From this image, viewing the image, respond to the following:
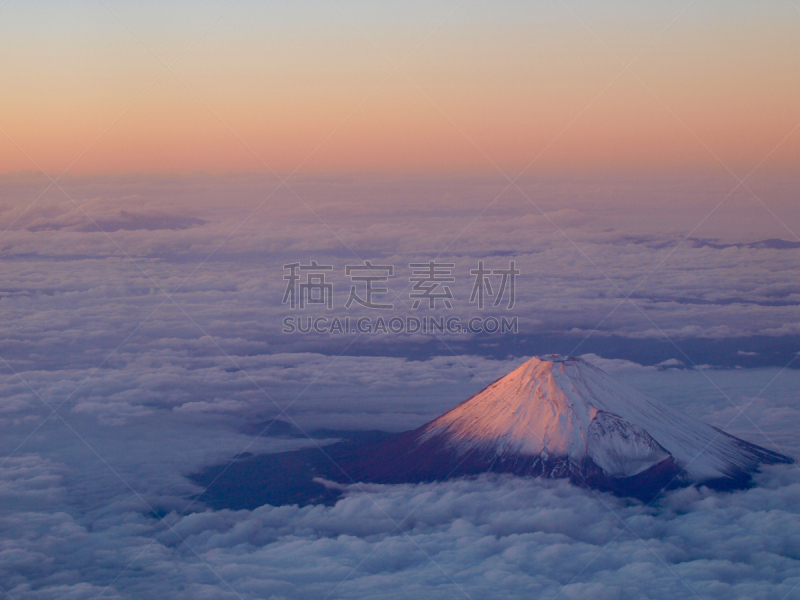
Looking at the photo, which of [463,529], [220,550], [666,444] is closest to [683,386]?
[666,444]

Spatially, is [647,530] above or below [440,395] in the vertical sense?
below

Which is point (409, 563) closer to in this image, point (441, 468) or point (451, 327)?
point (441, 468)

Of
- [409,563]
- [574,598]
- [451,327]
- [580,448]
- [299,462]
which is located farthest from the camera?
[451,327]

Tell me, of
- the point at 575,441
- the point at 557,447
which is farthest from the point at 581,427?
the point at 557,447

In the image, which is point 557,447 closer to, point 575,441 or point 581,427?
point 575,441

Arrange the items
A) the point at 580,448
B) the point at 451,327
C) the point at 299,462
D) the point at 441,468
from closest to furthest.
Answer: the point at 580,448 → the point at 441,468 → the point at 299,462 → the point at 451,327

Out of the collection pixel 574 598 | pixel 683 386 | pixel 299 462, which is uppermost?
pixel 683 386
